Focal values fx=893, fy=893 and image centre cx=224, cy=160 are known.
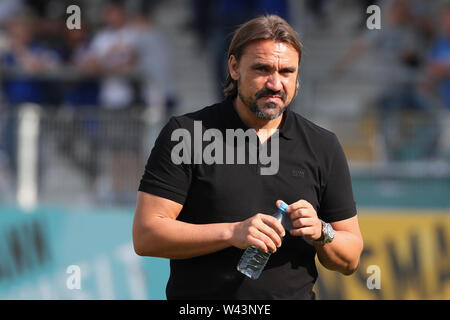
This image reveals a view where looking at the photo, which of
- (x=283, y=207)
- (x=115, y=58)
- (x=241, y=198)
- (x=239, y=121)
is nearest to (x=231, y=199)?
(x=241, y=198)

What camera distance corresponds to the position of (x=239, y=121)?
3.97 meters

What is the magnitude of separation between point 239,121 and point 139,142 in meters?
5.29

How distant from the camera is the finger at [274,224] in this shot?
356cm

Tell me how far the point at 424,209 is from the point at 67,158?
3.67 meters

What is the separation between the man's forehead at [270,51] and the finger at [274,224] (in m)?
0.70

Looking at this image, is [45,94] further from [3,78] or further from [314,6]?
[314,6]

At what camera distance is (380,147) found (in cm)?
911

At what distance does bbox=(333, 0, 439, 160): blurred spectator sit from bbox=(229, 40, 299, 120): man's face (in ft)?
17.5

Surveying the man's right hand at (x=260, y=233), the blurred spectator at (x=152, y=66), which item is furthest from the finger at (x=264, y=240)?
the blurred spectator at (x=152, y=66)

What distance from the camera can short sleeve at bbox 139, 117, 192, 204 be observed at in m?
3.78

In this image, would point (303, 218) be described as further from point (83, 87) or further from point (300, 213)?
point (83, 87)

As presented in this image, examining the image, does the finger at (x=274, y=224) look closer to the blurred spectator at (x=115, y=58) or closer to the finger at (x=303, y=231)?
the finger at (x=303, y=231)

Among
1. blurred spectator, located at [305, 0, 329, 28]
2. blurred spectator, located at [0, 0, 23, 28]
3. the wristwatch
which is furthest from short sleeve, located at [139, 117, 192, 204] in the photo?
blurred spectator, located at [305, 0, 329, 28]

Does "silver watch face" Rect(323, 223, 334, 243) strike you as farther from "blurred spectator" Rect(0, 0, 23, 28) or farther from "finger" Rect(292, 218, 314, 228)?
"blurred spectator" Rect(0, 0, 23, 28)
